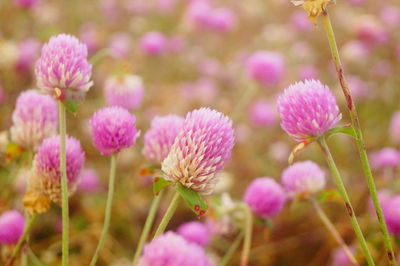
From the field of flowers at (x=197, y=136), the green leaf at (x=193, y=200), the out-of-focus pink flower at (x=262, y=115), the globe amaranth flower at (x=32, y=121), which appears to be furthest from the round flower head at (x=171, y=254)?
the out-of-focus pink flower at (x=262, y=115)

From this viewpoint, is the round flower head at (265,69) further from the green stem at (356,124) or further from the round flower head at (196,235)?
the green stem at (356,124)

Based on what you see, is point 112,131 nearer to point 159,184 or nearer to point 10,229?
point 159,184

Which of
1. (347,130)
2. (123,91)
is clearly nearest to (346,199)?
(347,130)

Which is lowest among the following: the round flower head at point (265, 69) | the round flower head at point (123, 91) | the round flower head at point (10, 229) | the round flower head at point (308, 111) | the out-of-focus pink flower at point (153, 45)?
the round flower head at point (10, 229)

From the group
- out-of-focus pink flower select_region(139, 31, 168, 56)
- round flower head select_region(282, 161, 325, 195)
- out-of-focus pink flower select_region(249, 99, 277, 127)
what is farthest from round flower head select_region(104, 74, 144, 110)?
out-of-focus pink flower select_region(249, 99, 277, 127)

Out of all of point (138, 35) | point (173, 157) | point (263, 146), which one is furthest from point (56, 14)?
point (173, 157)

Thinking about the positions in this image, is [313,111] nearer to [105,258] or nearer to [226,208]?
[226,208]

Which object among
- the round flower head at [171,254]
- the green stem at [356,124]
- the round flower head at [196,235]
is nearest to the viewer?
the round flower head at [171,254]
